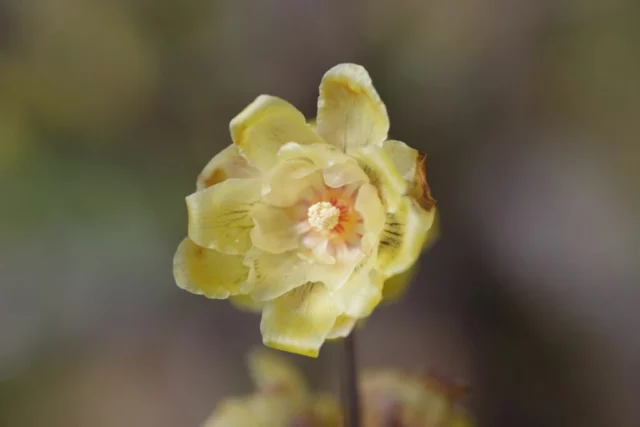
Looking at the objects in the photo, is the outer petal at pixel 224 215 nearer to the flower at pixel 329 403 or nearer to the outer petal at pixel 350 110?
the outer petal at pixel 350 110

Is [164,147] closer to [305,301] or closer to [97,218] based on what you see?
[97,218]

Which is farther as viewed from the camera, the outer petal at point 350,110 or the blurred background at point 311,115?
the blurred background at point 311,115

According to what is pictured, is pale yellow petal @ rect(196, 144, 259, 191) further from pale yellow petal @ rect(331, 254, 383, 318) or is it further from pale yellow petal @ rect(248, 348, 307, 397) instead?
pale yellow petal @ rect(248, 348, 307, 397)

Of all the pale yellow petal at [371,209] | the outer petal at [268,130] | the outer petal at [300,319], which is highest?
the outer petal at [268,130]

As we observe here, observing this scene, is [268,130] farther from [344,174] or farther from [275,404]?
[275,404]

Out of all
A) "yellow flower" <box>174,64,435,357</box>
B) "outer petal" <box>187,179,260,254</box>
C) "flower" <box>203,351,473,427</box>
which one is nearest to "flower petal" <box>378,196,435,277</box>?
"yellow flower" <box>174,64,435,357</box>

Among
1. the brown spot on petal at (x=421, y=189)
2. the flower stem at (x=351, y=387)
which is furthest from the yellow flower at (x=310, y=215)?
the flower stem at (x=351, y=387)

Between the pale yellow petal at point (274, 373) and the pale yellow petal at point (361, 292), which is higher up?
the pale yellow petal at point (361, 292)
